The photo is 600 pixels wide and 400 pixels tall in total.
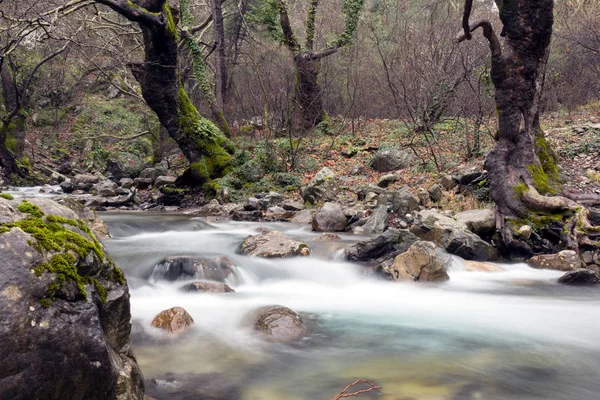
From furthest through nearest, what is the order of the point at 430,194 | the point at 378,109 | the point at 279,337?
the point at 378,109 → the point at 430,194 → the point at 279,337

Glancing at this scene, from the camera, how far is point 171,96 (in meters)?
13.5

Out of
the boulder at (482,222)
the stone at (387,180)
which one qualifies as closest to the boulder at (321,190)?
the stone at (387,180)

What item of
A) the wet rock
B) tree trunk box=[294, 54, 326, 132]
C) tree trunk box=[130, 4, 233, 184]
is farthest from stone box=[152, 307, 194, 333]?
tree trunk box=[294, 54, 326, 132]

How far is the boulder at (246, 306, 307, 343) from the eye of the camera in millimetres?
4664

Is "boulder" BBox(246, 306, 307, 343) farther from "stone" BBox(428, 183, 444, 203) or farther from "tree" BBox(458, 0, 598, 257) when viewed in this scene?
"stone" BBox(428, 183, 444, 203)

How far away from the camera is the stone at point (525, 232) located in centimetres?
771

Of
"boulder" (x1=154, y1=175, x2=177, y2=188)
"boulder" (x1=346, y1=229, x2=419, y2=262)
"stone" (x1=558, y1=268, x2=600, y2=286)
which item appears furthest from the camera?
"boulder" (x1=154, y1=175, x2=177, y2=188)

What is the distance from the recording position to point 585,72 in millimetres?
17016

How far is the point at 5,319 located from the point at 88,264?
2.01 feet

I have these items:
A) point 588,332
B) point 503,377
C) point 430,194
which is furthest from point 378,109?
point 503,377

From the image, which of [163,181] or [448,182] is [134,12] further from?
[448,182]

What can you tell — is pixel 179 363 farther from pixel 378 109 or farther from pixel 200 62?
pixel 378 109

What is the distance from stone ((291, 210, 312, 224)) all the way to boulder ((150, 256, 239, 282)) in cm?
420

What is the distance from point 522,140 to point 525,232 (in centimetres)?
180
